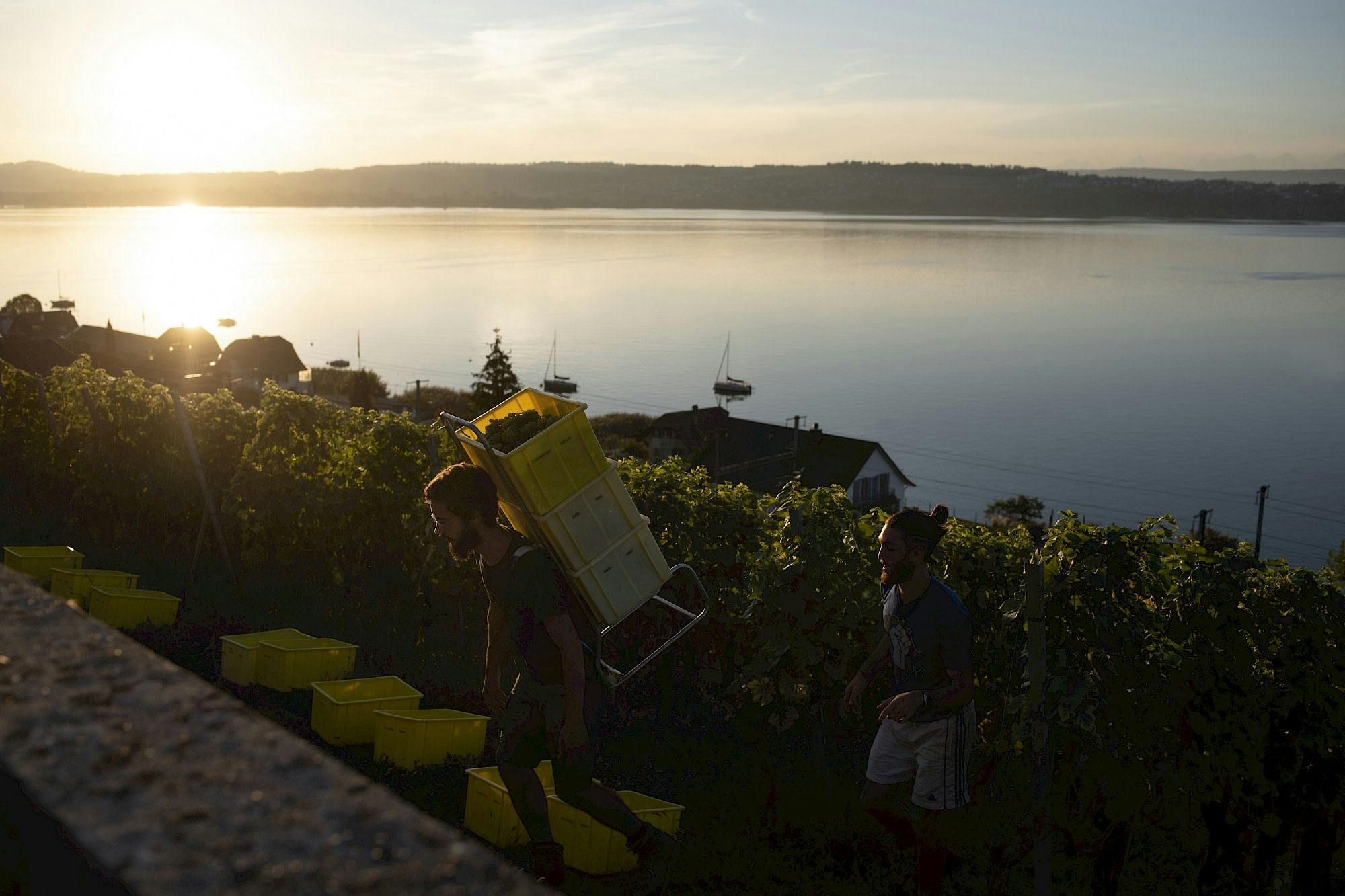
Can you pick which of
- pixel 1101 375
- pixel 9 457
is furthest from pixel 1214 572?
pixel 1101 375

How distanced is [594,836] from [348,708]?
2.35 meters

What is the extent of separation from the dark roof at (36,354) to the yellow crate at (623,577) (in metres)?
57.4

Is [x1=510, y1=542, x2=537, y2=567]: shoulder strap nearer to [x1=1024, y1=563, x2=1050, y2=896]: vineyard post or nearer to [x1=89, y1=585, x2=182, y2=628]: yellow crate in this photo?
[x1=1024, y1=563, x2=1050, y2=896]: vineyard post

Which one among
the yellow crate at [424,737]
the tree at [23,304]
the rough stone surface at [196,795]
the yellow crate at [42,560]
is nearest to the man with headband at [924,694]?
the yellow crate at [424,737]

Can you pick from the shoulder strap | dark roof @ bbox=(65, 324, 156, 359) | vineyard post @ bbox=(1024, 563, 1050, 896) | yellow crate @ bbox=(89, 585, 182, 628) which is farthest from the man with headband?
dark roof @ bbox=(65, 324, 156, 359)

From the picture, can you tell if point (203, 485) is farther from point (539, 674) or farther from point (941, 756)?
point (941, 756)

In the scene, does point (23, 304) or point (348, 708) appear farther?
point (23, 304)

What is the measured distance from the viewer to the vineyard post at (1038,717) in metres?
5.51

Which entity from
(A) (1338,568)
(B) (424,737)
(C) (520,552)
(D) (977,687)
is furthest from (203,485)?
(A) (1338,568)

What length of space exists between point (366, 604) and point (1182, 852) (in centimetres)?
701

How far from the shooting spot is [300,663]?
8.34 m

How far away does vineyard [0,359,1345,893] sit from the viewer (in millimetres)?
5395

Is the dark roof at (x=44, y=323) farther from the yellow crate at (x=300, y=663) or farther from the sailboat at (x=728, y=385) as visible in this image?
the yellow crate at (x=300, y=663)

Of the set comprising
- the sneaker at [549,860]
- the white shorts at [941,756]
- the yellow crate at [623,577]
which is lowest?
the sneaker at [549,860]
